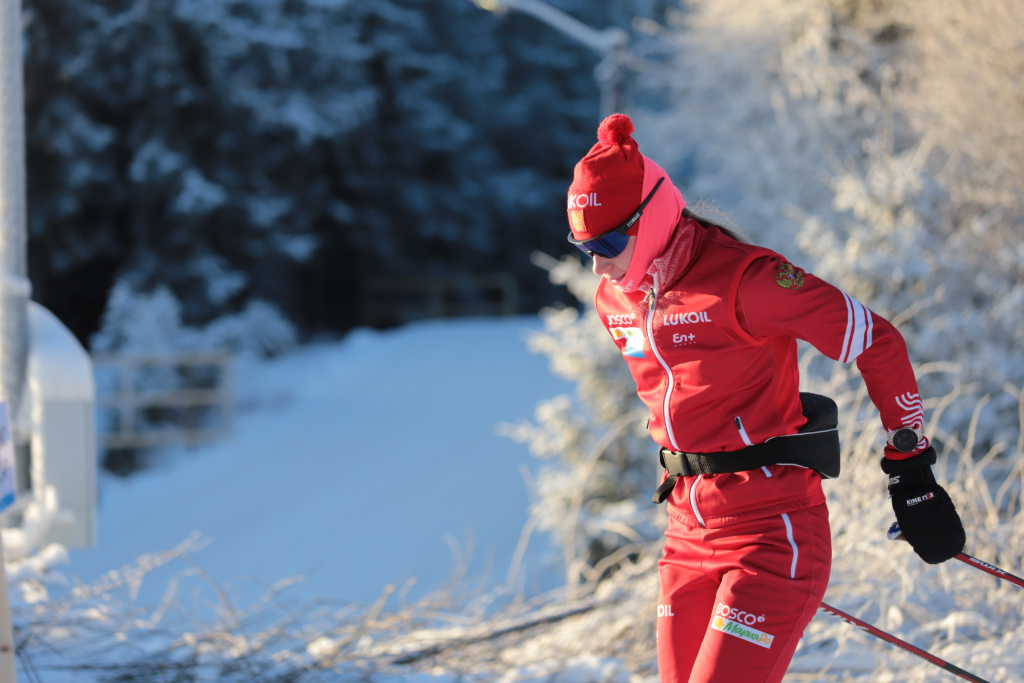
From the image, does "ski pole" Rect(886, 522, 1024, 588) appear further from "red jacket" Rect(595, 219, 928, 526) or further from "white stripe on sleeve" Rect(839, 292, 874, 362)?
"white stripe on sleeve" Rect(839, 292, 874, 362)

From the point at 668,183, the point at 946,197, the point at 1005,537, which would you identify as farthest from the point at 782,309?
the point at 946,197

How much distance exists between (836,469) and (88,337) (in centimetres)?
1624

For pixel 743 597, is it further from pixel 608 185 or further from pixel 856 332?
pixel 608 185

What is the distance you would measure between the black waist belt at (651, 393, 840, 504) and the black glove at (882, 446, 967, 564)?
0.45 feet

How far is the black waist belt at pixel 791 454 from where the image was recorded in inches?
83.5

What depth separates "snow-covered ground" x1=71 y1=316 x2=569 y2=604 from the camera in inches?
352

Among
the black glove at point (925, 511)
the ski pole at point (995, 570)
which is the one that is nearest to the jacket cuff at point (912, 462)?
the black glove at point (925, 511)

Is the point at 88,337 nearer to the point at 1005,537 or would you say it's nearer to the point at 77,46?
the point at 77,46

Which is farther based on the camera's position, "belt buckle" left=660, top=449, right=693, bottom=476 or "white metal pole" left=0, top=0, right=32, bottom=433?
"white metal pole" left=0, top=0, right=32, bottom=433

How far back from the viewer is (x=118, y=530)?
9891mm

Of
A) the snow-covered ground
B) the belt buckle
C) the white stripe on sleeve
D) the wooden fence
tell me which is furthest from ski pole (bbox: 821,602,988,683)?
the wooden fence

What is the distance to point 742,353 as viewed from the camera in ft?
6.87

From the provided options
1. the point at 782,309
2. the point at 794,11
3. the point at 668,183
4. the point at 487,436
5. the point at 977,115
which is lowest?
the point at 487,436

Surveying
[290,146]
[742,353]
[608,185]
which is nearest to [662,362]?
[742,353]
